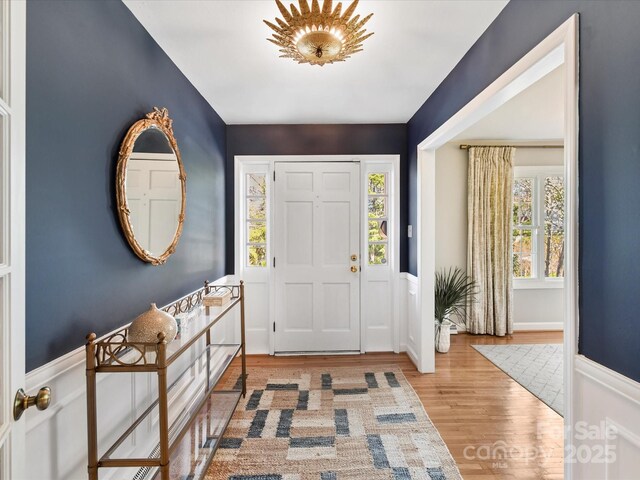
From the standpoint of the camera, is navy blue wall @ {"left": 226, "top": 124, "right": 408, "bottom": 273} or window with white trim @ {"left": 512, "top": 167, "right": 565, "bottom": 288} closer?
navy blue wall @ {"left": 226, "top": 124, "right": 408, "bottom": 273}

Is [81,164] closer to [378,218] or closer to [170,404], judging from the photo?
A: [170,404]

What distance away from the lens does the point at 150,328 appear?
57.5 inches

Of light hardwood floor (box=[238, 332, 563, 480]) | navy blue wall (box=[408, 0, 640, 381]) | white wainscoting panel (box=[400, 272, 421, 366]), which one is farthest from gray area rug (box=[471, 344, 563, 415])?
navy blue wall (box=[408, 0, 640, 381])

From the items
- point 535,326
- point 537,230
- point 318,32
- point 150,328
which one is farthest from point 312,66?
point 535,326

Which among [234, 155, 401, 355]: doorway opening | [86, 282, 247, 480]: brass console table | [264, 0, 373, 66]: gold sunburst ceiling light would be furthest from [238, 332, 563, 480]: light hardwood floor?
[264, 0, 373, 66]: gold sunburst ceiling light

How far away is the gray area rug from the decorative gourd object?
2.77m

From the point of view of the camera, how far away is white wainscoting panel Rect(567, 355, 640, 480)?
1094mm

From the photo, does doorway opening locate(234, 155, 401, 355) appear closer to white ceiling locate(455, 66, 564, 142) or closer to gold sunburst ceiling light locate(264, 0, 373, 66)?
white ceiling locate(455, 66, 564, 142)

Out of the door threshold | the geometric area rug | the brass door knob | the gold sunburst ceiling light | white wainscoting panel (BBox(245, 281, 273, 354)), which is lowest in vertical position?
the geometric area rug

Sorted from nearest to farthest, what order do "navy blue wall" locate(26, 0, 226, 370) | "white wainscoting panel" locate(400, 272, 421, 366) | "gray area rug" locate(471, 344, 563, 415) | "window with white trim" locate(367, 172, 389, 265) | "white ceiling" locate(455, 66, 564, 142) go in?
"navy blue wall" locate(26, 0, 226, 370), "gray area rug" locate(471, 344, 563, 415), "white ceiling" locate(455, 66, 564, 142), "white wainscoting panel" locate(400, 272, 421, 366), "window with white trim" locate(367, 172, 389, 265)

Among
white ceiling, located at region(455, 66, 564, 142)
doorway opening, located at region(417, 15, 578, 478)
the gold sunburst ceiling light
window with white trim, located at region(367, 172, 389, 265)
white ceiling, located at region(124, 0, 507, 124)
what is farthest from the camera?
window with white trim, located at region(367, 172, 389, 265)

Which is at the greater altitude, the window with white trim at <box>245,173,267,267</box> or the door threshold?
the window with white trim at <box>245,173,267,267</box>

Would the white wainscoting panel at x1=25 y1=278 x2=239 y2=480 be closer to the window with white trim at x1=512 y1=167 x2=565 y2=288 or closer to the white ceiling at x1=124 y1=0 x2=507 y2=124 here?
the white ceiling at x1=124 y1=0 x2=507 y2=124

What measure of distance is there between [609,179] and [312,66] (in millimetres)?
1944
